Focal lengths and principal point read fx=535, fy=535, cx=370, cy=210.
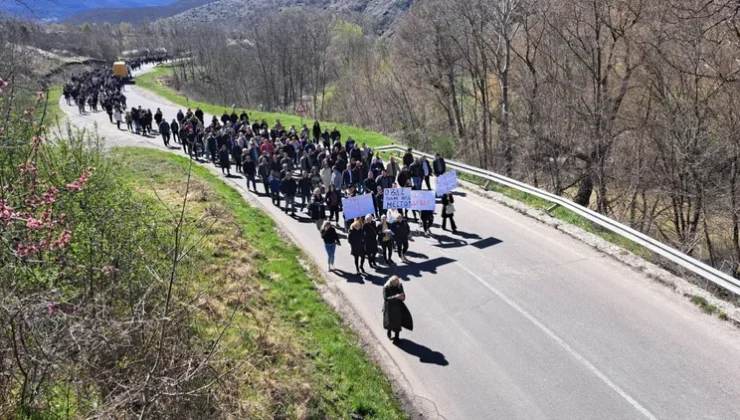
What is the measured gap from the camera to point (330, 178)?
19.3 meters

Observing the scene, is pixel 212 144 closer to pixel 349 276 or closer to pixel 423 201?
pixel 423 201

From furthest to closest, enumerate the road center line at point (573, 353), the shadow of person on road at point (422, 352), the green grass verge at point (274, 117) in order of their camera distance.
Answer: the green grass verge at point (274, 117), the shadow of person on road at point (422, 352), the road center line at point (573, 353)

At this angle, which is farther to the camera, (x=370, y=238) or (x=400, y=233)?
(x=400, y=233)

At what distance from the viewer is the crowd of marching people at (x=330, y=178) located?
1357 centimetres

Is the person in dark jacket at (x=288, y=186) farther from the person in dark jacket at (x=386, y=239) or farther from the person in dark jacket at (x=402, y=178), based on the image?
the person in dark jacket at (x=386, y=239)

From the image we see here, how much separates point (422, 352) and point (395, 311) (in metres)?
0.91

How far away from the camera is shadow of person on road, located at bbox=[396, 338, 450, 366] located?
32.0ft

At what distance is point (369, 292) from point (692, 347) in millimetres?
6505

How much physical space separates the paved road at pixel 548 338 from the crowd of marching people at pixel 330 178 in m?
0.85

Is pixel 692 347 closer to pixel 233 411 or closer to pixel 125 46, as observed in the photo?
pixel 233 411

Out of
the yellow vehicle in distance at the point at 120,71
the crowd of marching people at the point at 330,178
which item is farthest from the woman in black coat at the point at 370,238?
the yellow vehicle in distance at the point at 120,71

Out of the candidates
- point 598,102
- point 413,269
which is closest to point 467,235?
point 413,269

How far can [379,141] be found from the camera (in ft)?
98.1

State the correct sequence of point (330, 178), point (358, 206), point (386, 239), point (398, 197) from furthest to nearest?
point (330, 178)
point (398, 197)
point (358, 206)
point (386, 239)
